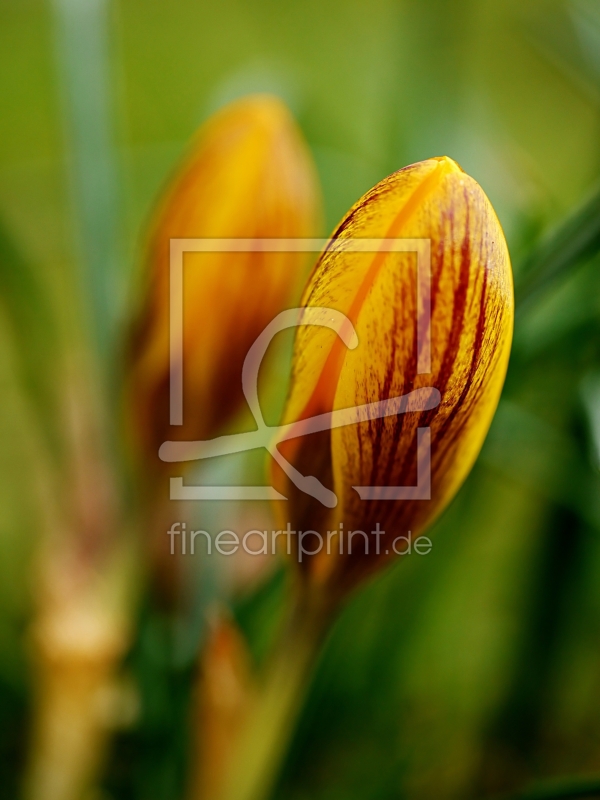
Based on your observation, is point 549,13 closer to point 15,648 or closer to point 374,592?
point 374,592

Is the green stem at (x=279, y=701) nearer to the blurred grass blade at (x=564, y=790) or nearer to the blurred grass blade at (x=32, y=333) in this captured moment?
the blurred grass blade at (x=564, y=790)

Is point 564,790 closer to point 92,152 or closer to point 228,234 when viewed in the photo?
point 228,234

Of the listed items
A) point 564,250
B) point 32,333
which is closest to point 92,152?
point 32,333

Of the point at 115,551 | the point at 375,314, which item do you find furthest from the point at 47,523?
the point at 375,314

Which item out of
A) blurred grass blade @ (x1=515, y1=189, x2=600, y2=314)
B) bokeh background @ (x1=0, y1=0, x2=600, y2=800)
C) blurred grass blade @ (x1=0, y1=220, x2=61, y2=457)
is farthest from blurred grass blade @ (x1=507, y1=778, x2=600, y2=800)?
blurred grass blade @ (x1=0, y1=220, x2=61, y2=457)

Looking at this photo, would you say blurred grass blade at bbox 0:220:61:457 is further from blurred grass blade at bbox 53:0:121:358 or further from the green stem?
the green stem

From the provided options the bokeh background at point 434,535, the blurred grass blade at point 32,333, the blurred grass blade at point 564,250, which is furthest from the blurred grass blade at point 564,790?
the blurred grass blade at point 32,333

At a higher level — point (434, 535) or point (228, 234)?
point (228, 234)
